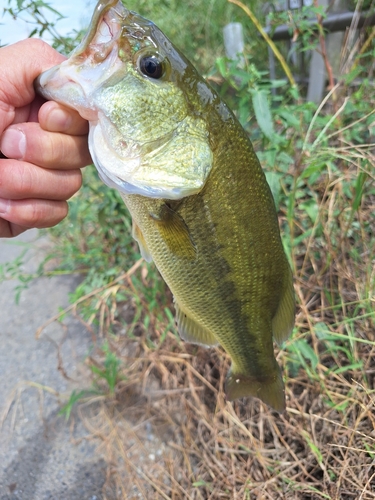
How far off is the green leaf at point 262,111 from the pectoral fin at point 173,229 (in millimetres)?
732

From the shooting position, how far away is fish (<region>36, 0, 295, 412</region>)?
87 centimetres

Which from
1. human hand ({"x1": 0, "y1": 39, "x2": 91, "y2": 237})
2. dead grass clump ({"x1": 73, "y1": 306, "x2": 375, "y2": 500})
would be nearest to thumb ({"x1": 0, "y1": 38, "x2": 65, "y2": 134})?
human hand ({"x1": 0, "y1": 39, "x2": 91, "y2": 237})

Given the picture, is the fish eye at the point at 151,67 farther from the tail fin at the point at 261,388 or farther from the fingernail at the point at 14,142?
the tail fin at the point at 261,388

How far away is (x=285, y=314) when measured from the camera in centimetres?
130

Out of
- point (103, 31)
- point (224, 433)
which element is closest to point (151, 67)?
point (103, 31)

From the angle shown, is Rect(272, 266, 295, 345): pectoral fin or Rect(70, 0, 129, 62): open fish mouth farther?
Answer: Rect(272, 266, 295, 345): pectoral fin

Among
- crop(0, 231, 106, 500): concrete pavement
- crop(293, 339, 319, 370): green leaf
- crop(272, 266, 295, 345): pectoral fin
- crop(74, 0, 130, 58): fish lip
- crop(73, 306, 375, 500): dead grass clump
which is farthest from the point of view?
crop(0, 231, 106, 500): concrete pavement

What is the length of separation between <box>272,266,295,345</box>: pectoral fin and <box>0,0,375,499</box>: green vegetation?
1.14 feet

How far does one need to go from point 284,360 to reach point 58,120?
1.43m

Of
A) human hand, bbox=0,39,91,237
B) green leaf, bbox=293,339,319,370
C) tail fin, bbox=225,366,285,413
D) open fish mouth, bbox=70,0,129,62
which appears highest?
open fish mouth, bbox=70,0,129,62

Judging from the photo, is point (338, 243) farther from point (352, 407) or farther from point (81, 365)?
point (81, 365)

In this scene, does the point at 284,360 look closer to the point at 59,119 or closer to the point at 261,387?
the point at 261,387

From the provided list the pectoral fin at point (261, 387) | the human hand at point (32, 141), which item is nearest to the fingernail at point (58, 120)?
the human hand at point (32, 141)

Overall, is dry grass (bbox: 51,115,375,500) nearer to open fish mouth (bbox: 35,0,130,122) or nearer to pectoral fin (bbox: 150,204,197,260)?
pectoral fin (bbox: 150,204,197,260)
